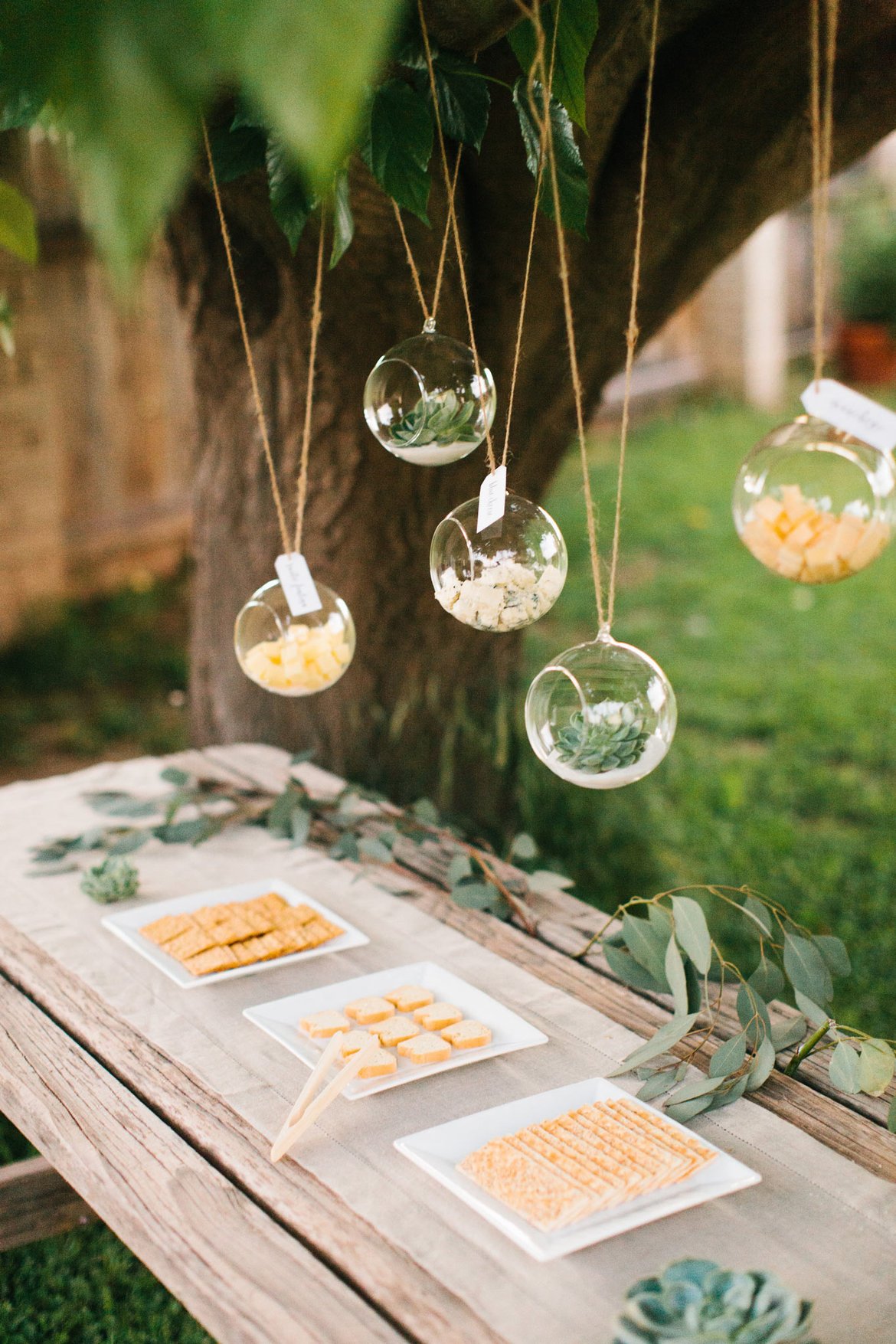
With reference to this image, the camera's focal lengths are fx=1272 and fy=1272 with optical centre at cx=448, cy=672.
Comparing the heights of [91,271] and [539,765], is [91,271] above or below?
above

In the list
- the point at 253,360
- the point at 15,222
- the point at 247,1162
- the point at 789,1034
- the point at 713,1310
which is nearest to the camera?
the point at 713,1310

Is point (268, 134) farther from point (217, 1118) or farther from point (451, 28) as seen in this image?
point (217, 1118)

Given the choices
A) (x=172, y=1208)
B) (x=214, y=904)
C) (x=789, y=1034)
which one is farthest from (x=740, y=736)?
(x=172, y=1208)

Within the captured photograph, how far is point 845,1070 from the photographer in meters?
1.39

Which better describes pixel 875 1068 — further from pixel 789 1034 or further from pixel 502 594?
pixel 502 594

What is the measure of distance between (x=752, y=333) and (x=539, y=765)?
6486 millimetres

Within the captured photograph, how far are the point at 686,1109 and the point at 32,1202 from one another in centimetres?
113

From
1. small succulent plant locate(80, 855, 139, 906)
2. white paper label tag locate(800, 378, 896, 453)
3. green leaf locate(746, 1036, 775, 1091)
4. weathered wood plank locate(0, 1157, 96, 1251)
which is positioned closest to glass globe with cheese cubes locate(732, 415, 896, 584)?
white paper label tag locate(800, 378, 896, 453)

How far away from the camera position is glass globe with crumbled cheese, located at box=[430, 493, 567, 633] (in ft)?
4.76

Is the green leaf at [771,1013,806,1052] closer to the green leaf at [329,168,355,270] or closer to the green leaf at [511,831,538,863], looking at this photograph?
the green leaf at [511,831,538,863]

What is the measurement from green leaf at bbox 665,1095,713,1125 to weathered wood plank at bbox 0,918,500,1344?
36cm

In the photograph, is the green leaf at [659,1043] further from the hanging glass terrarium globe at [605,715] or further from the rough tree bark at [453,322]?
the rough tree bark at [453,322]

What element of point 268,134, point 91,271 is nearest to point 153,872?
point 268,134

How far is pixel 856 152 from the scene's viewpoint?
2.31 metres
